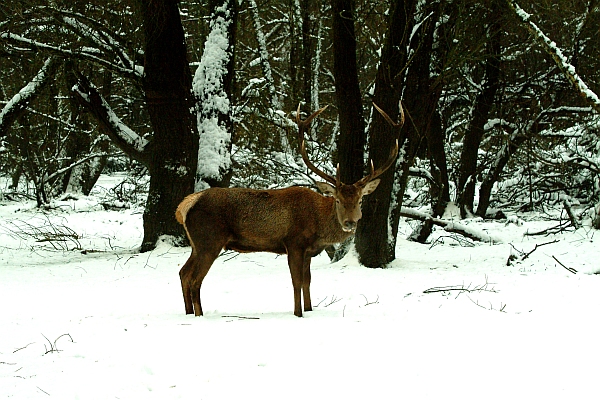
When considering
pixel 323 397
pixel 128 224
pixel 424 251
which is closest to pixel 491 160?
pixel 424 251

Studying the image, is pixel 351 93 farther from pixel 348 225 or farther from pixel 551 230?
pixel 551 230

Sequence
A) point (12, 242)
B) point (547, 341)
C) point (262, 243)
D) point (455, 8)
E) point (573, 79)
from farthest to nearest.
→ point (12, 242), point (455, 8), point (573, 79), point (262, 243), point (547, 341)

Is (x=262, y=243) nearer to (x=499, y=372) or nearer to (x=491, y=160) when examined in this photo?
(x=499, y=372)

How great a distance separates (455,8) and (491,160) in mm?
6996

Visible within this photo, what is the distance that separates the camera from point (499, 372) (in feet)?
15.5

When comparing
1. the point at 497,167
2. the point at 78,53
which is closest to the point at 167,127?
the point at 78,53

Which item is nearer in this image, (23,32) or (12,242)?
(23,32)

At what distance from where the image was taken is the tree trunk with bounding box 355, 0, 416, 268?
11172mm

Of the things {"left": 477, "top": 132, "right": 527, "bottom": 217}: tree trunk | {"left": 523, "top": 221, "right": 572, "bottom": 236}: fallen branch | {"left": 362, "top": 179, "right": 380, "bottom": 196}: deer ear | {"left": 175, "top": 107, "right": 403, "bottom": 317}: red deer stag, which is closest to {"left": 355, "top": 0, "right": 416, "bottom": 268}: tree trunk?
{"left": 362, "top": 179, "right": 380, "bottom": 196}: deer ear

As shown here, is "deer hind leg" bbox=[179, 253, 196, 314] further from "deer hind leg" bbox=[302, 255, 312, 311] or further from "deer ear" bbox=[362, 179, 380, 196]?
"deer ear" bbox=[362, 179, 380, 196]

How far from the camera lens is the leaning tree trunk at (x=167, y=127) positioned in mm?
12281

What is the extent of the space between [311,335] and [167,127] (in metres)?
7.55

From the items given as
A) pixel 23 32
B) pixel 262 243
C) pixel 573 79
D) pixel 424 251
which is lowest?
pixel 424 251

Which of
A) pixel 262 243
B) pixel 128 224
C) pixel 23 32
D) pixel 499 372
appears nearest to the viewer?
pixel 499 372
